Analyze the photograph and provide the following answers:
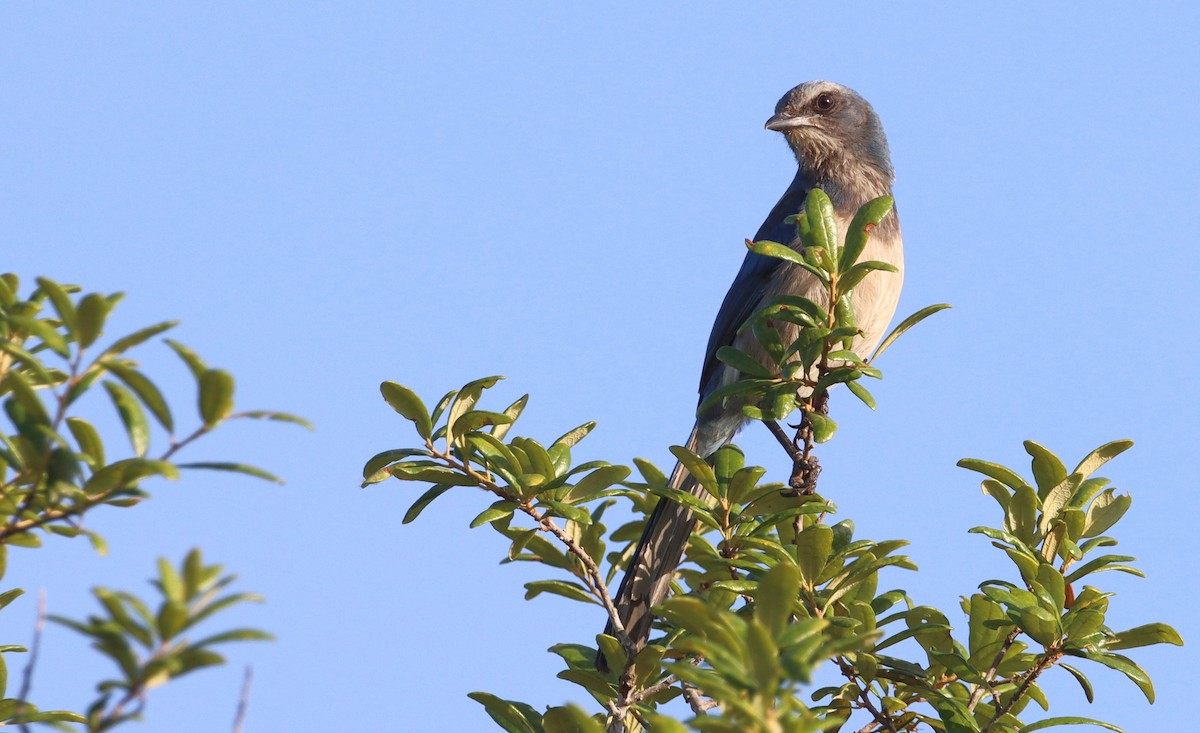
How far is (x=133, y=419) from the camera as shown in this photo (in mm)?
2102

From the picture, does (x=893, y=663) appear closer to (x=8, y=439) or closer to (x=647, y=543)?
(x=647, y=543)

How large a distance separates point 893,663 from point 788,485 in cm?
109

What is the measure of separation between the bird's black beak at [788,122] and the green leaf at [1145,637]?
15.1 ft

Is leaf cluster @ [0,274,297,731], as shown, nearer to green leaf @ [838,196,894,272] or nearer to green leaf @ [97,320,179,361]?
green leaf @ [97,320,179,361]

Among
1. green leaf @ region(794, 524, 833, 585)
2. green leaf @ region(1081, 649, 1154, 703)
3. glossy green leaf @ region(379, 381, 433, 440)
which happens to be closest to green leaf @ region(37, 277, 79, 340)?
glossy green leaf @ region(379, 381, 433, 440)

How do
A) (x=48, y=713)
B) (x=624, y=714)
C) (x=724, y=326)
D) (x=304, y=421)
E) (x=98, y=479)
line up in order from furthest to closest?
(x=724, y=326)
(x=624, y=714)
(x=48, y=713)
(x=98, y=479)
(x=304, y=421)

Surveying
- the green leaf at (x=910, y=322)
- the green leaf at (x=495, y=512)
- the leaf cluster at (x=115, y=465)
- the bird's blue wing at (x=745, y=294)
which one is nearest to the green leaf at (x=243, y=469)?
the leaf cluster at (x=115, y=465)

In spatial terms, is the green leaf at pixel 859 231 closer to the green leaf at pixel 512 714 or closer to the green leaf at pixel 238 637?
the green leaf at pixel 512 714

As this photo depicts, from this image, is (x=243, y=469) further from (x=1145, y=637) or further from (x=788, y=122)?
(x=788, y=122)

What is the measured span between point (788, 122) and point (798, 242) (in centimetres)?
116

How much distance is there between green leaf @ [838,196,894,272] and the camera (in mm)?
3805

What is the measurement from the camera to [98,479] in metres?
2.13

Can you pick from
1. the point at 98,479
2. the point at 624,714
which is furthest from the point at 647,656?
the point at 98,479

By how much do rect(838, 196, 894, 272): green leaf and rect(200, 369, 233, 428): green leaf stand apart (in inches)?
88.7
